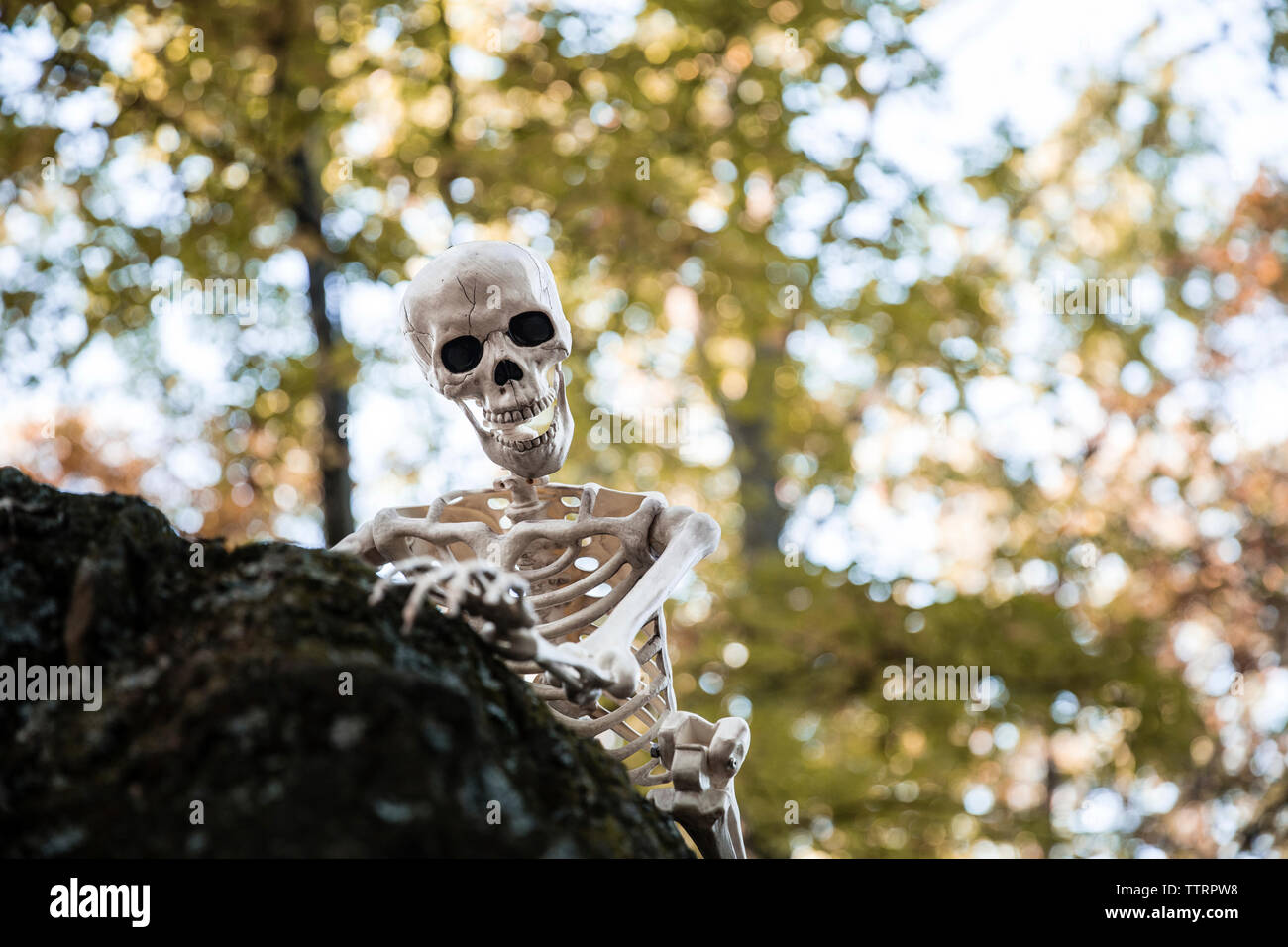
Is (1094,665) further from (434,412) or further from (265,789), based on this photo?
(265,789)

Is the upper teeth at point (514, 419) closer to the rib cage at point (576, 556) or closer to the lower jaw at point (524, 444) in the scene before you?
the lower jaw at point (524, 444)

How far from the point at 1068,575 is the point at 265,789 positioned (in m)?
7.60

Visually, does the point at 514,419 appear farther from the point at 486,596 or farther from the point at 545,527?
the point at 486,596

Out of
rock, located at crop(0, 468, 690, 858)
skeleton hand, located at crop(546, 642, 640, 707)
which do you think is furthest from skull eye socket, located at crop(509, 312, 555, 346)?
rock, located at crop(0, 468, 690, 858)

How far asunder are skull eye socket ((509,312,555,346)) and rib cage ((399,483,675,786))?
1.31ft

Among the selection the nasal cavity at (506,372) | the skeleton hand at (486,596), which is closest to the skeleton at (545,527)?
the nasal cavity at (506,372)

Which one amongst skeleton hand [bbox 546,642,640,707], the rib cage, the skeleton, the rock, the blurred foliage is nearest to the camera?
the rock

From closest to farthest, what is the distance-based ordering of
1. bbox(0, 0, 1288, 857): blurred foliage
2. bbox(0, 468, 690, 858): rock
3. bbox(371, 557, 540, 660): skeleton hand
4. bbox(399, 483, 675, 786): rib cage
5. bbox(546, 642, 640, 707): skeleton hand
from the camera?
bbox(0, 468, 690, 858): rock → bbox(371, 557, 540, 660): skeleton hand → bbox(546, 642, 640, 707): skeleton hand → bbox(399, 483, 675, 786): rib cage → bbox(0, 0, 1288, 857): blurred foliage

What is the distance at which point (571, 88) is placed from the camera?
743cm

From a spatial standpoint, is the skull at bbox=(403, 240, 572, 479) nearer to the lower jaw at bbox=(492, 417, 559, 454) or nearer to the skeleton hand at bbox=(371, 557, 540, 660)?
the lower jaw at bbox=(492, 417, 559, 454)

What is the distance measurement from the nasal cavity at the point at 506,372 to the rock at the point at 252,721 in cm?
122

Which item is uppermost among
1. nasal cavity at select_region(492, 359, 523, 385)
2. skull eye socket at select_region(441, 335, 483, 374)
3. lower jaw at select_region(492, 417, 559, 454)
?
skull eye socket at select_region(441, 335, 483, 374)

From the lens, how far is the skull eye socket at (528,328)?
3.53 metres

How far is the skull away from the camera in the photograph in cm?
345
